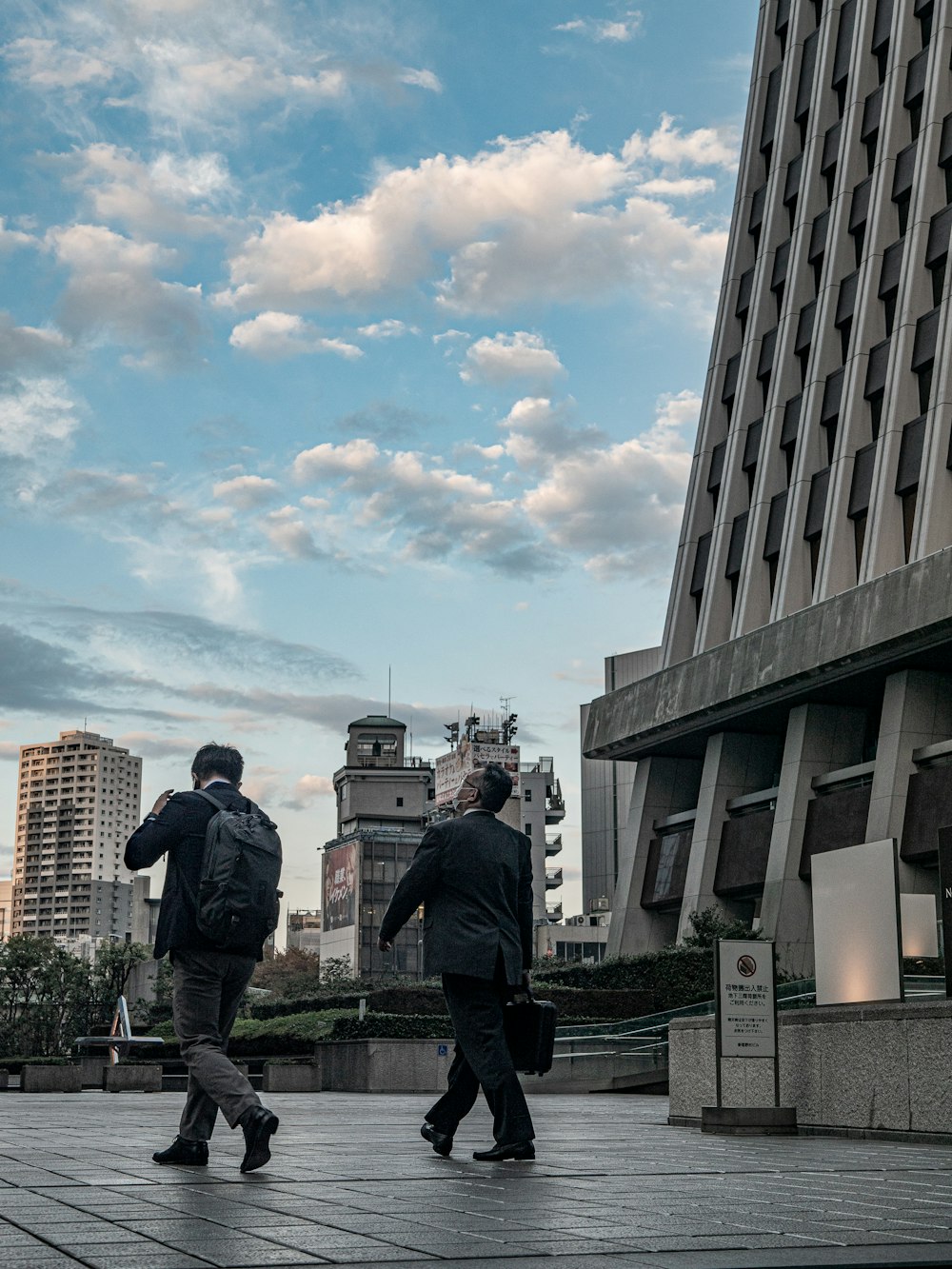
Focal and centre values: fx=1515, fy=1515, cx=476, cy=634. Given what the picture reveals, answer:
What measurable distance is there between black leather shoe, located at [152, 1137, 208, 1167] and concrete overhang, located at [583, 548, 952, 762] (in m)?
26.1

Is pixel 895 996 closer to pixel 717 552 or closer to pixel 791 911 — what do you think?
pixel 791 911

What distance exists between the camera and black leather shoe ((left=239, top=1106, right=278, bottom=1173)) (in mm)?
6414

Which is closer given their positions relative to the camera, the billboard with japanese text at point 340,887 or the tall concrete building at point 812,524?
the tall concrete building at point 812,524

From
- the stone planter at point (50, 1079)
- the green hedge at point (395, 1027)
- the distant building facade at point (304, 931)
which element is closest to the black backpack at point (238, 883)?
the stone planter at point (50, 1079)

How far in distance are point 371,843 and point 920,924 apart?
10766cm

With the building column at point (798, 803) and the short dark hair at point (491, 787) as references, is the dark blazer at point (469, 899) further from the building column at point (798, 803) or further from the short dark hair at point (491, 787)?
the building column at point (798, 803)

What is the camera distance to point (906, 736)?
34062 millimetres

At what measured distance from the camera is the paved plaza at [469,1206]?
13.5ft

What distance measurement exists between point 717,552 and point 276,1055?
18915 mm

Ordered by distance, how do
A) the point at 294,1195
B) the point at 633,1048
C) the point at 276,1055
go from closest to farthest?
1. the point at 294,1195
2. the point at 633,1048
3. the point at 276,1055

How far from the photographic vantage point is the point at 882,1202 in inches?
221

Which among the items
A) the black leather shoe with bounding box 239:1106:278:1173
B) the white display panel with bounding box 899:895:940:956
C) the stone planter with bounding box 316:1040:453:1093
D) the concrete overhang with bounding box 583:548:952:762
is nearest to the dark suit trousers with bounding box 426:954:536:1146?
the black leather shoe with bounding box 239:1106:278:1173

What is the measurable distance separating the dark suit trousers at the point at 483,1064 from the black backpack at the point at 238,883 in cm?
112

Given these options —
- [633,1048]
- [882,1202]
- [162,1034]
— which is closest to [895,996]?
[882,1202]
